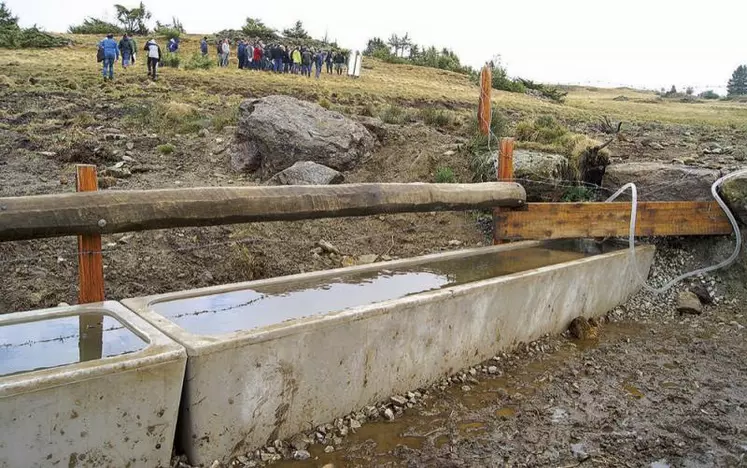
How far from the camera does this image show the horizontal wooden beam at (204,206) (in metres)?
3.30

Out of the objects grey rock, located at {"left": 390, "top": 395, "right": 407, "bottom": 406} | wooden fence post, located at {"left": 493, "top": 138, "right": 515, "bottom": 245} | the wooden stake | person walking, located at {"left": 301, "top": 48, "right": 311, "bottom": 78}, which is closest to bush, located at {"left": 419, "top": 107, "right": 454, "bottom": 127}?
the wooden stake

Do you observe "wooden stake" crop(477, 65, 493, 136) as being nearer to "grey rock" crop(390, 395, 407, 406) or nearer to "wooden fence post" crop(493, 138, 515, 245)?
"wooden fence post" crop(493, 138, 515, 245)

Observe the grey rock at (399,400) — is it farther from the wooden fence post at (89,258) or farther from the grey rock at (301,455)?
the wooden fence post at (89,258)

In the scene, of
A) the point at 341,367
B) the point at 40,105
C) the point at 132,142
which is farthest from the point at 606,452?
the point at 40,105

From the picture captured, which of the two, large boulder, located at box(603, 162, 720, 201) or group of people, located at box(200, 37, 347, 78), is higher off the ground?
group of people, located at box(200, 37, 347, 78)

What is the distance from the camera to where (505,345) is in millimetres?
4797

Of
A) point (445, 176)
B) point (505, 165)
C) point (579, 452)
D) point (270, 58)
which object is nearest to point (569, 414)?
point (579, 452)

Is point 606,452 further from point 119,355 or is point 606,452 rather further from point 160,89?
point 160,89

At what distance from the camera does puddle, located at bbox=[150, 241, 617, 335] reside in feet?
12.0

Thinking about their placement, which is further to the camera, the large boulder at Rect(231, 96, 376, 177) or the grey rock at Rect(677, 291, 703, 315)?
the large boulder at Rect(231, 96, 376, 177)

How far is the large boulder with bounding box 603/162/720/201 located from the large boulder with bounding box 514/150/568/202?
710mm

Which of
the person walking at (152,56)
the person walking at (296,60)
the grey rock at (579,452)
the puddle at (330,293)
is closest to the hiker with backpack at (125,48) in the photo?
the person walking at (152,56)

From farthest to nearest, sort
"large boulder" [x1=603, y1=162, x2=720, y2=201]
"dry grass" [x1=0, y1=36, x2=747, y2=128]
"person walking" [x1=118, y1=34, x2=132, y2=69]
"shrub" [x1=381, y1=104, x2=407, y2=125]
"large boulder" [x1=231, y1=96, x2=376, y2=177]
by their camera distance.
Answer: "person walking" [x1=118, y1=34, x2=132, y2=69] → "dry grass" [x1=0, y1=36, x2=747, y2=128] → "shrub" [x1=381, y1=104, x2=407, y2=125] → "large boulder" [x1=231, y1=96, x2=376, y2=177] → "large boulder" [x1=603, y1=162, x2=720, y2=201]

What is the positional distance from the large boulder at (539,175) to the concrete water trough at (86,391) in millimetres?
5459
